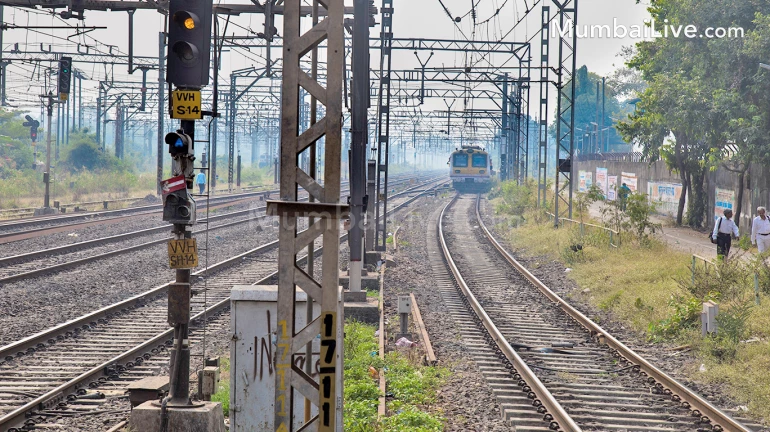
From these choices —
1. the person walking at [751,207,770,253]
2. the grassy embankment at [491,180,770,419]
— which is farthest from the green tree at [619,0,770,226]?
the person walking at [751,207,770,253]

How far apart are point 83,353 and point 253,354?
5033 millimetres

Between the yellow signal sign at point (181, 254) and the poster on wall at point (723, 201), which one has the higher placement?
the poster on wall at point (723, 201)

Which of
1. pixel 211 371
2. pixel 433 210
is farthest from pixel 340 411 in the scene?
pixel 433 210

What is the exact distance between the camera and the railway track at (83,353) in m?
8.51

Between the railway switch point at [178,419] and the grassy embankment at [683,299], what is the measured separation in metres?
5.91

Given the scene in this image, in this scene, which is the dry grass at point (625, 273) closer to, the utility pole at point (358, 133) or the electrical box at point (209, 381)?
the utility pole at point (358, 133)

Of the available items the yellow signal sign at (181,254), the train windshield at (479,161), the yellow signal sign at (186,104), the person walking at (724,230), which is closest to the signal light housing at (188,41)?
the yellow signal sign at (186,104)

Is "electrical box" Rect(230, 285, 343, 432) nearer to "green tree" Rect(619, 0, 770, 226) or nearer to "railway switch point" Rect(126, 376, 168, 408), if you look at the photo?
"railway switch point" Rect(126, 376, 168, 408)

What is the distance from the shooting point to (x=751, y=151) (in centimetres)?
2361

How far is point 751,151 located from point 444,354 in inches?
635

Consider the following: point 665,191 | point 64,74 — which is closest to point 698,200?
point 665,191

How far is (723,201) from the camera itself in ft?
92.1

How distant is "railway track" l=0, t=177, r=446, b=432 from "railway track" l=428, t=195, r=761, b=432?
3.90 meters

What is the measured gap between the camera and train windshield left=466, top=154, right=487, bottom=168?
180ft
